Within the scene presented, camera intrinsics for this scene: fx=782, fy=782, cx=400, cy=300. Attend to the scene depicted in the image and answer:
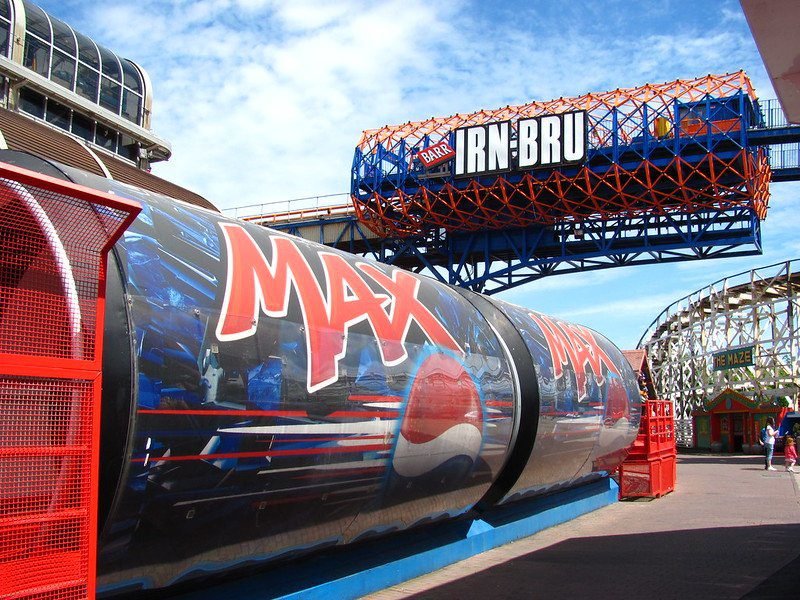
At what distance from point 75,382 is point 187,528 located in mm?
1482

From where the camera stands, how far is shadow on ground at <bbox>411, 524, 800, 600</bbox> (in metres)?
7.12

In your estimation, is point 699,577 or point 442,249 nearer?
point 699,577

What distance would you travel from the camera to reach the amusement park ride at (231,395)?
3.03 metres

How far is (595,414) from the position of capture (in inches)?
429

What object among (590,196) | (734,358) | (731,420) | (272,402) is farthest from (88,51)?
(731,420)

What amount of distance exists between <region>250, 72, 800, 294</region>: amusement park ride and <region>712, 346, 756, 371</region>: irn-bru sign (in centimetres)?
724

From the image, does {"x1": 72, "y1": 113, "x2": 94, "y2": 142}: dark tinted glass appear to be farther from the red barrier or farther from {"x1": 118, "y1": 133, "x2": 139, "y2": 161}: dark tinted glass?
the red barrier

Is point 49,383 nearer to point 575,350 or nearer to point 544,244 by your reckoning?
point 575,350

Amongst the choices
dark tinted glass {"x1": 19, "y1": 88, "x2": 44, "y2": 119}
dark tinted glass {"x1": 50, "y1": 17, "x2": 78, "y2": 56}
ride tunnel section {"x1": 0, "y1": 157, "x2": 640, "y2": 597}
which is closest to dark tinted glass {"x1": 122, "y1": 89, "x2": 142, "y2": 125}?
dark tinted glass {"x1": 50, "y1": 17, "x2": 78, "y2": 56}

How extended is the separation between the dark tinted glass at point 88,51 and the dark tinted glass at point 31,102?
3.14 metres

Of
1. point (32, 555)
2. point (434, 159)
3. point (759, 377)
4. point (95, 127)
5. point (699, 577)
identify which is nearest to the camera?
point (32, 555)

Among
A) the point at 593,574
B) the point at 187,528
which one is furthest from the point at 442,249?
the point at 187,528

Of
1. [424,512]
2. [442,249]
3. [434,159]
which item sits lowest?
[424,512]

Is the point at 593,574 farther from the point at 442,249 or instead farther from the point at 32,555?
the point at 442,249
